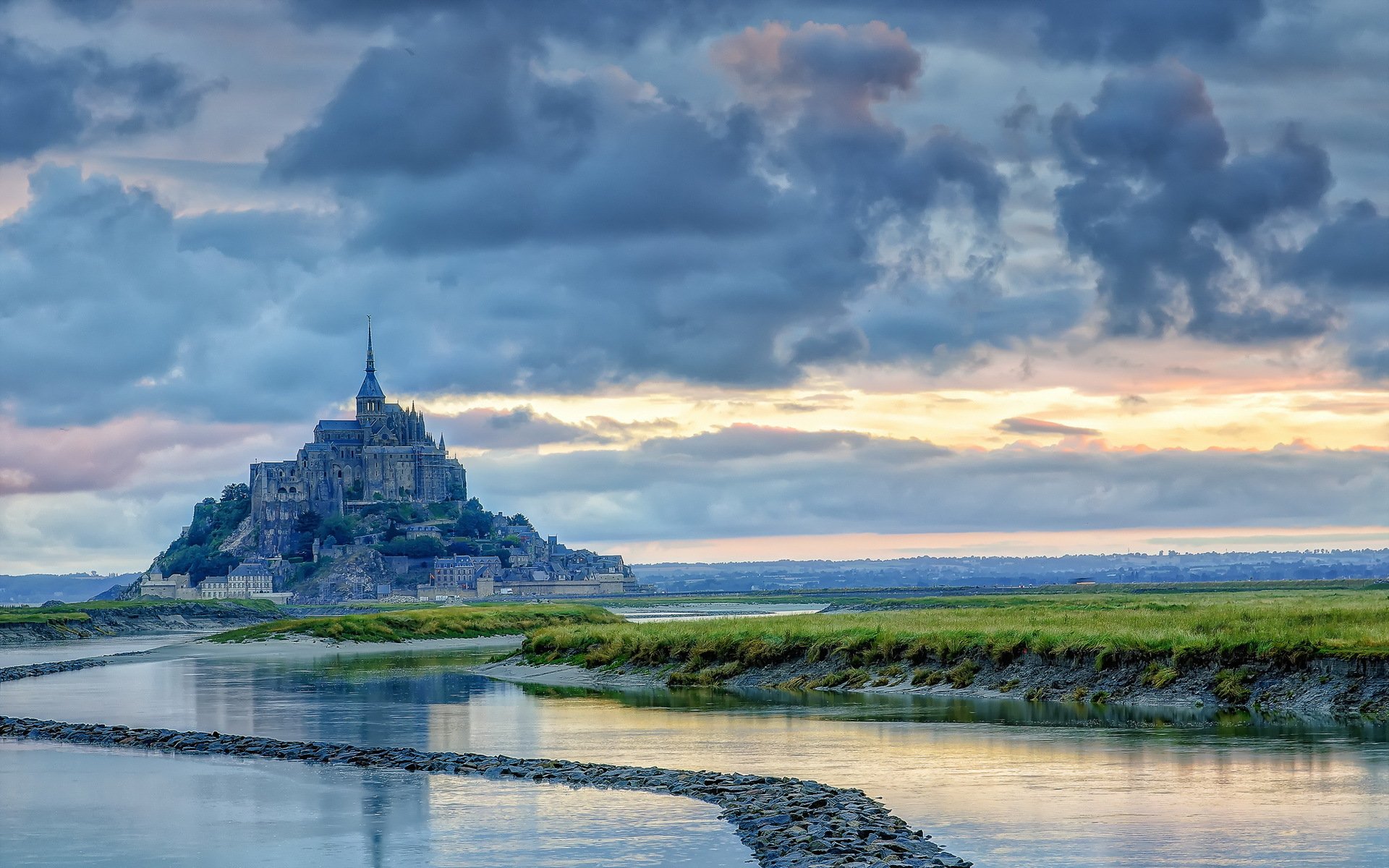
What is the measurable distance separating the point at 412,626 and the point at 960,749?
71.8 meters

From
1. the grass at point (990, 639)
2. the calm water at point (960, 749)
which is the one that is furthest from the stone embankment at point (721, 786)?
the grass at point (990, 639)

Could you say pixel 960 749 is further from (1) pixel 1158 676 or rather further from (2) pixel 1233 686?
(1) pixel 1158 676

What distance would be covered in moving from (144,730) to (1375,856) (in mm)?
26066

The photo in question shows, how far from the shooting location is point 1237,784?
23969mm

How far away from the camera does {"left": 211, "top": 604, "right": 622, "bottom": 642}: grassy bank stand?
91.7m

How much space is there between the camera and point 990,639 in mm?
42875

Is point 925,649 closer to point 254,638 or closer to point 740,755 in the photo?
point 740,755

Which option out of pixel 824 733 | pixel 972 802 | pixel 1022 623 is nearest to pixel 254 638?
pixel 1022 623

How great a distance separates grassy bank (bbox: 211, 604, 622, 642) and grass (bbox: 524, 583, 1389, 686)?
29.8 meters

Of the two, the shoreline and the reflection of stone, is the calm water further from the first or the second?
the shoreline

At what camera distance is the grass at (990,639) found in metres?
37.1

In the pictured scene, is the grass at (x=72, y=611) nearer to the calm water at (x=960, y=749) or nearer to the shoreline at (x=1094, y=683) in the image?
the calm water at (x=960, y=749)

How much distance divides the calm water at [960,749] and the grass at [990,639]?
3.59 meters

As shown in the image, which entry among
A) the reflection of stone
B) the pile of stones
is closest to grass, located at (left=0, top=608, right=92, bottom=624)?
the pile of stones
